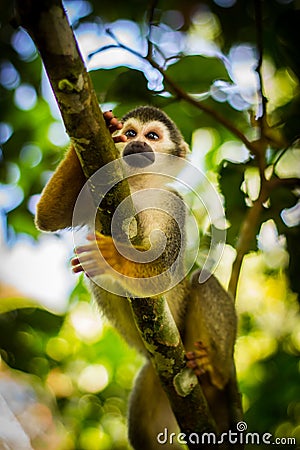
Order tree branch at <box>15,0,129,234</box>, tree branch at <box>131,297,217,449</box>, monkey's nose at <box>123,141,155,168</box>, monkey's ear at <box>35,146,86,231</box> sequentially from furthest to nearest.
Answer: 1. monkey's nose at <box>123,141,155,168</box>
2. monkey's ear at <box>35,146,86,231</box>
3. tree branch at <box>131,297,217,449</box>
4. tree branch at <box>15,0,129,234</box>

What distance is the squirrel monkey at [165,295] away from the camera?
2.38m

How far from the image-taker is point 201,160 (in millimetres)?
3430

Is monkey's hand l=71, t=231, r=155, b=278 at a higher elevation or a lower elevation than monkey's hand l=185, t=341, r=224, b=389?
higher

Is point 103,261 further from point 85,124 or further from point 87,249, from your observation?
point 85,124

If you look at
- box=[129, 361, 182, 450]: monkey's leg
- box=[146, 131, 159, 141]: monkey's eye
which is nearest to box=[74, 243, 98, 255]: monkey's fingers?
box=[146, 131, 159, 141]: monkey's eye

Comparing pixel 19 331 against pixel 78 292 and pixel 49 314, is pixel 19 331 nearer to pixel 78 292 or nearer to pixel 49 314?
pixel 49 314

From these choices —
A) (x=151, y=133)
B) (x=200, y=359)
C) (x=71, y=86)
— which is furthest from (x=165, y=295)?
(x=71, y=86)

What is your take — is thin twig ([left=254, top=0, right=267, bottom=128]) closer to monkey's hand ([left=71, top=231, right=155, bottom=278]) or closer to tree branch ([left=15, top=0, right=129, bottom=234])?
monkey's hand ([left=71, top=231, right=155, bottom=278])

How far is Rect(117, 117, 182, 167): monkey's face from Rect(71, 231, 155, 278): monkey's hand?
55 cm

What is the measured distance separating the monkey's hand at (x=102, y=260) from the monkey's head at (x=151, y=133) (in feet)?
1.99

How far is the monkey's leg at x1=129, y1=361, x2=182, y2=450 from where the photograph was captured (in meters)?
3.01

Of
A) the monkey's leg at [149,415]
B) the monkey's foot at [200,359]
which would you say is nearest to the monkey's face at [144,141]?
the monkey's foot at [200,359]

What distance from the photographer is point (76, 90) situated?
58.9 inches

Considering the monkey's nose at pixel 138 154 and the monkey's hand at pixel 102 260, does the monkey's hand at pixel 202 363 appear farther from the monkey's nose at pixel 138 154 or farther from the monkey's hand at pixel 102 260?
the monkey's nose at pixel 138 154
